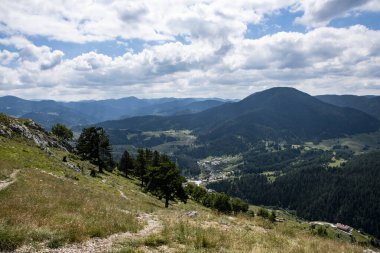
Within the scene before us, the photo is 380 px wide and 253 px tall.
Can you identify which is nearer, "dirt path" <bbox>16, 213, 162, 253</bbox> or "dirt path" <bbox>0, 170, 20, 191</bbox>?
"dirt path" <bbox>16, 213, 162, 253</bbox>


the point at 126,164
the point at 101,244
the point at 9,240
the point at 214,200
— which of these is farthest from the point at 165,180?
the point at 214,200

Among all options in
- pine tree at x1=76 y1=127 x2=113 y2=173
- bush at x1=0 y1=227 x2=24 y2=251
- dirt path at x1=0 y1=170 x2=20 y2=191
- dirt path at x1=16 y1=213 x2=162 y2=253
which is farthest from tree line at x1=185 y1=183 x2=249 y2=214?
bush at x1=0 y1=227 x2=24 y2=251

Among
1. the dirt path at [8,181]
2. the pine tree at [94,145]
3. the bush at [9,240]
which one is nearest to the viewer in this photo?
the bush at [9,240]

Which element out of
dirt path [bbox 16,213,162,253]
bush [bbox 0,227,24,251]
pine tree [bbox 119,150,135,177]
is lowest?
pine tree [bbox 119,150,135,177]

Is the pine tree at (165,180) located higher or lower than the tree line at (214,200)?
higher

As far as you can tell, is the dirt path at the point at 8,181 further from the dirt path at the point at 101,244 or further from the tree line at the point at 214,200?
the tree line at the point at 214,200

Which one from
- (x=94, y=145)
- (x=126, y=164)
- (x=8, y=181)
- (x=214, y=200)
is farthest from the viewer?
(x=214, y=200)

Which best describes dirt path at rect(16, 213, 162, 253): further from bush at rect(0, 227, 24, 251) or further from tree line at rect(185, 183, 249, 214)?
tree line at rect(185, 183, 249, 214)

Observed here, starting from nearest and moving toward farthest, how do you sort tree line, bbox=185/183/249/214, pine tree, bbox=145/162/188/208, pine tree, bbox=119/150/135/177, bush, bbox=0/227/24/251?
bush, bbox=0/227/24/251 < pine tree, bbox=145/162/188/208 < pine tree, bbox=119/150/135/177 < tree line, bbox=185/183/249/214

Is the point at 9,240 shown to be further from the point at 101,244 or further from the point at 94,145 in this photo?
the point at 94,145

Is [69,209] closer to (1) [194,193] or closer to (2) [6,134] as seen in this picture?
(2) [6,134]

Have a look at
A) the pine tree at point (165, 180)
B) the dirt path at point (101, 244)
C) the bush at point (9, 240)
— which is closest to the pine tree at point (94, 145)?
the pine tree at point (165, 180)

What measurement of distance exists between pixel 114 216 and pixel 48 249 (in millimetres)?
6963

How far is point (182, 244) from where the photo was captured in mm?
15000
